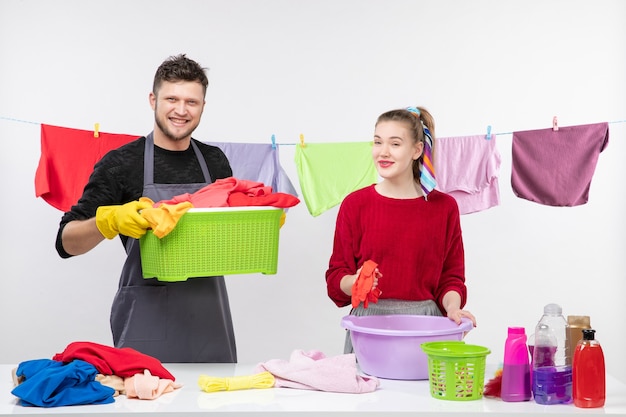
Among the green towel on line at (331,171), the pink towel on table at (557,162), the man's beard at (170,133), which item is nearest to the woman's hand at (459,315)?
the man's beard at (170,133)

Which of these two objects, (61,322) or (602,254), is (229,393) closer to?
(61,322)

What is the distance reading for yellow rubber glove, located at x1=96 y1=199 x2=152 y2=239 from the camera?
271 cm

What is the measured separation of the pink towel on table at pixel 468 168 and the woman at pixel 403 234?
1462 millimetres

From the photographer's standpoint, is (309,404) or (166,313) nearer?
(309,404)

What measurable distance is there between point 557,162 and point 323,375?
8.88ft

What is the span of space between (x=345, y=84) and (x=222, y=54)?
0.84 meters

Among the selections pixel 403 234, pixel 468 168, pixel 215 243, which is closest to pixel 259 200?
pixel 215 243

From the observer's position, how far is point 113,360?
2.43 metres

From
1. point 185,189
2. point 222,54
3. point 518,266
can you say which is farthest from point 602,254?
point 185,189

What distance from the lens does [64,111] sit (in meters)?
5.35

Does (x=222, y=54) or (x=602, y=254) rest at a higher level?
(x=222, y=54)

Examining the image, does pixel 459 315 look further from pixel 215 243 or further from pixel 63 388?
pixel 63 388

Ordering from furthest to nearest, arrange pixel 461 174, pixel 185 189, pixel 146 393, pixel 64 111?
pixel 64 111, pixel 461 174, pixel 185 189, pixel 146 393

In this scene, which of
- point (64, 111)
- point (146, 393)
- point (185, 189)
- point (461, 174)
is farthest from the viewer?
point (64, 111)
